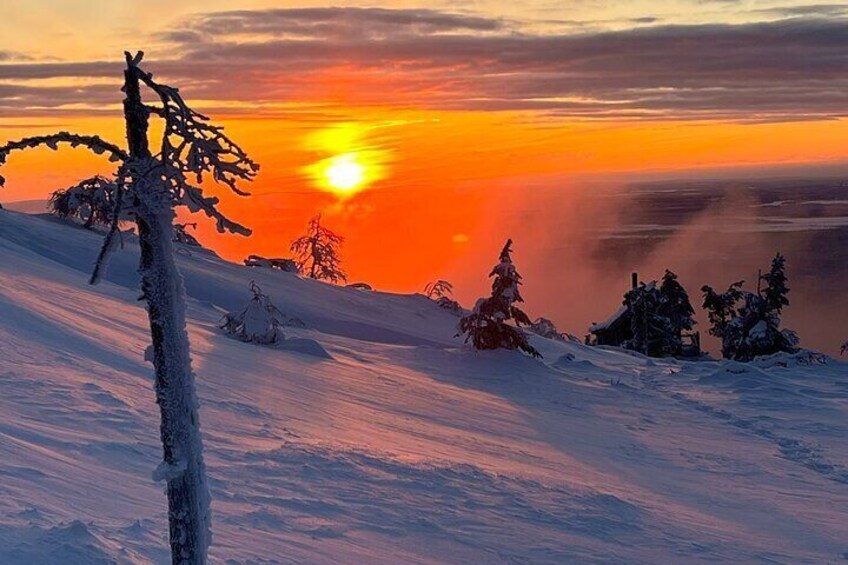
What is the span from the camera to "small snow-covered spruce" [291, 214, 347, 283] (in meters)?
52.5

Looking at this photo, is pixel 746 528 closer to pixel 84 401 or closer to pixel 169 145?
pixel 84 401

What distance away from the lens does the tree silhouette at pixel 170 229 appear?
13.9ft

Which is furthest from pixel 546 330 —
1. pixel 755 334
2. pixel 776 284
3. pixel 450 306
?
pixel 776 284

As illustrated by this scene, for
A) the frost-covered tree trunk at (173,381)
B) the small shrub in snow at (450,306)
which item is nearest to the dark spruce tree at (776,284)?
the small shrub in snow at (450,306)

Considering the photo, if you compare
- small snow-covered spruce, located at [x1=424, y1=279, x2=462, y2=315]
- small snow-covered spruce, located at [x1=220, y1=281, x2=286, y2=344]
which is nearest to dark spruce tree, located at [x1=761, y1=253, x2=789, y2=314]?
small snow-covered spruce, located at [x1=424, y1=279, x2=462, y2=315]

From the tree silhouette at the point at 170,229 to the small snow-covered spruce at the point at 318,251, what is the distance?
156 feet

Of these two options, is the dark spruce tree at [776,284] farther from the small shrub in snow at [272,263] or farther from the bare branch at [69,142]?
the bare branch at [69,142]

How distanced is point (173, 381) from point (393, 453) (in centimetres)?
726

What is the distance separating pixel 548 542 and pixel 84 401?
20.1 ft

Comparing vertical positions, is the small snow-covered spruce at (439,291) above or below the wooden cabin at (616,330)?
above

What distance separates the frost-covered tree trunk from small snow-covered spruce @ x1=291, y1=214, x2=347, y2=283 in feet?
156

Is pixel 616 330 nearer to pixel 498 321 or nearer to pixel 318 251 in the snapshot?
pixel 318 251

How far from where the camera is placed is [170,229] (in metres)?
4.66

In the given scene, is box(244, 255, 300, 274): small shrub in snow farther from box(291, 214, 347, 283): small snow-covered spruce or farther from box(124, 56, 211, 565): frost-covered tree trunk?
box(124, 56, 211, 565): frost-covered tree trunk
